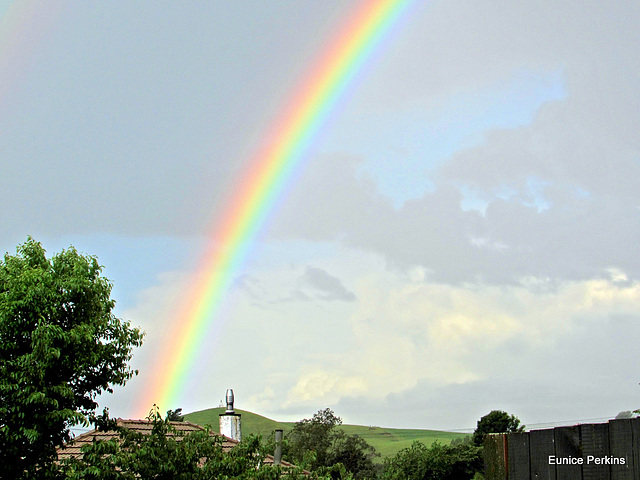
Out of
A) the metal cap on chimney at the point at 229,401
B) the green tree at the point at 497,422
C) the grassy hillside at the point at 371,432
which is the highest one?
the metal cap on chimney at the point at 229,401

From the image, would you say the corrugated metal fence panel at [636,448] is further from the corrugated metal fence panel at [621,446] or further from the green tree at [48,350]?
the green tree at [48,350]

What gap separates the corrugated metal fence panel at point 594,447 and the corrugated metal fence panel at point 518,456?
303 millimetres

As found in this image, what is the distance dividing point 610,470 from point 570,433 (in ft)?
0.74

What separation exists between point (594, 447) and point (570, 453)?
0.11 metres

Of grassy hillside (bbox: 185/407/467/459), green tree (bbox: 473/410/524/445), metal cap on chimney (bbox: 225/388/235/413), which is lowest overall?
grassy hillside (bbox: 185/407/467/459)

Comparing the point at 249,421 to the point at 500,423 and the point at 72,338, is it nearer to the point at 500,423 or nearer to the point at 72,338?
the point at 500,423

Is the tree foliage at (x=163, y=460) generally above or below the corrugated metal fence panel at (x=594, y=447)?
below

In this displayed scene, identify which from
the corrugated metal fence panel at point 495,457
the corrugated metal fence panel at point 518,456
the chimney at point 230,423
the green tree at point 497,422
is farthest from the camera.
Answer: the green tree at point 497,422

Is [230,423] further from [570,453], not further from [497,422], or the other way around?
[497,422]

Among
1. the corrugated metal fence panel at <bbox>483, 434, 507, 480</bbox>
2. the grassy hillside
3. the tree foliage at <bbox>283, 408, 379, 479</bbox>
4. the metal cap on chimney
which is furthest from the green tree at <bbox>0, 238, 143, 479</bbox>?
the grassy hillside

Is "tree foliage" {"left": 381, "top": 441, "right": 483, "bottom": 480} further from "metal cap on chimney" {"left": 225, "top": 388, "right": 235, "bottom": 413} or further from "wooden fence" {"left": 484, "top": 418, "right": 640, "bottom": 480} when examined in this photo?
"wooden fence" {"left": 484, "top": 418, "right": 640, "bottom": 480}

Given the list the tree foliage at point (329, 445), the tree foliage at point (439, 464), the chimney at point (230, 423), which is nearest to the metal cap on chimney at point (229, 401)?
the chimney at point (230, 423)

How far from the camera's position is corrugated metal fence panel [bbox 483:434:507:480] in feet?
8.80

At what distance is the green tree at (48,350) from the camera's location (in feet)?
31.2
